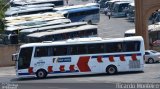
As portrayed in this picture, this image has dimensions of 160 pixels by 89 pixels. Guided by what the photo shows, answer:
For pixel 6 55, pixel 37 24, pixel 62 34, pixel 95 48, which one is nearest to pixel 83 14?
pixel 37 24

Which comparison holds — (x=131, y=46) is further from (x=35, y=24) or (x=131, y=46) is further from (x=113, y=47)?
(x=35, y=24)

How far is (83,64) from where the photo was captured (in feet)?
113

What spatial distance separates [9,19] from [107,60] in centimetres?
3777

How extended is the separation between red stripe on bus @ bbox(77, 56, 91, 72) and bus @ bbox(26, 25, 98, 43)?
73.2 ft

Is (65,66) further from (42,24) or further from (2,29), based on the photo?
(42,24)

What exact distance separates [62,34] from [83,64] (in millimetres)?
23683

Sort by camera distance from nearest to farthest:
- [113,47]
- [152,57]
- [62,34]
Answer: [113,47] < [152,57] < [62,34]

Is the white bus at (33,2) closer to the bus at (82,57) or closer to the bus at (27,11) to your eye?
the bus at (27,11)

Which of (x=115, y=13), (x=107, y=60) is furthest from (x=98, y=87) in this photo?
(x=115, y=13)

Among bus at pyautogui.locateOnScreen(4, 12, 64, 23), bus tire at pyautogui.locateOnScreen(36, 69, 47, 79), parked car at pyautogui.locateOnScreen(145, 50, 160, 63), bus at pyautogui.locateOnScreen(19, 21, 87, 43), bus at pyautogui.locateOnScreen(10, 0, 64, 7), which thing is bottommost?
parked car at pyautogui.locateOnScreen(145, 50, 160, 63)

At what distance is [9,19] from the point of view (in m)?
70.1

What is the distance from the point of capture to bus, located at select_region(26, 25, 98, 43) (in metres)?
56.8

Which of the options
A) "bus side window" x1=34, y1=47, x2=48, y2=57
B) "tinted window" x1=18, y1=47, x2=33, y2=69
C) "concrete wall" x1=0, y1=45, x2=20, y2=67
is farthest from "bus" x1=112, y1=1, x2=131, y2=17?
"tinted window" x1=18, y1=47, x2=33, y2=69

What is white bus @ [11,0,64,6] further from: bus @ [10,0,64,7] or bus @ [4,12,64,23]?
bus @ [4,12,64,23]
